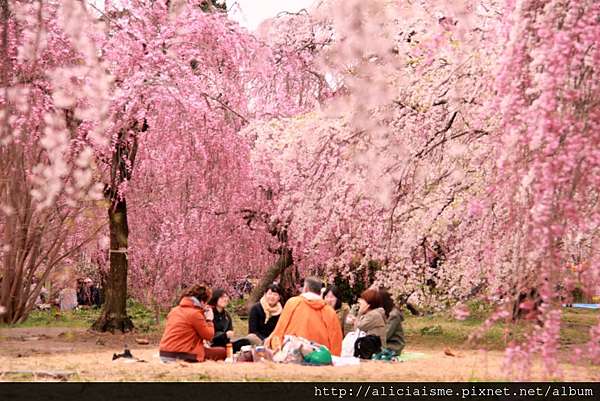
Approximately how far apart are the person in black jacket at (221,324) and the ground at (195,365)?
0.68 m

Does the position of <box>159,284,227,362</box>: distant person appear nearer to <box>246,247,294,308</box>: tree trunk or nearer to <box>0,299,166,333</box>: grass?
<box>0,299,166,333</box>: grass

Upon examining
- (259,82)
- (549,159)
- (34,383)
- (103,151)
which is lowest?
(34,383)

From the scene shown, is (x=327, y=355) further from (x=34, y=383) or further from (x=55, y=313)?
(x=55, y=313)

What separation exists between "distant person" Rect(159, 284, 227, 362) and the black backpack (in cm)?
179

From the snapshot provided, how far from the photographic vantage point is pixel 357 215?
1417cm

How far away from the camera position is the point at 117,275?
52.6 feet

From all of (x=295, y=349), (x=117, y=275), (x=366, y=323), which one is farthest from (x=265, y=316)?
(x=117, y=275)

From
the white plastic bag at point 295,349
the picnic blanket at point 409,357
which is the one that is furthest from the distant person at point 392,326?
the white plastic bag at point 295,349

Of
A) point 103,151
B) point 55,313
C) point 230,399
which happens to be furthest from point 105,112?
point 55,313

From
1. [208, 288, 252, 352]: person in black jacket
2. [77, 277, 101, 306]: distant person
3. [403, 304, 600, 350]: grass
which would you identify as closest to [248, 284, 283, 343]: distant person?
[208, 288, 252, 352]: person in black jacket

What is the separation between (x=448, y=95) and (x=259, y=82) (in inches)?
320

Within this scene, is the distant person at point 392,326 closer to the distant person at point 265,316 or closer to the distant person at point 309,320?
the distant person at point 309,320

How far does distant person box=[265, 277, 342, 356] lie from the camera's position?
10.2 metres

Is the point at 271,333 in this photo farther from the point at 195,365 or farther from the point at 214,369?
the point at 214,369
